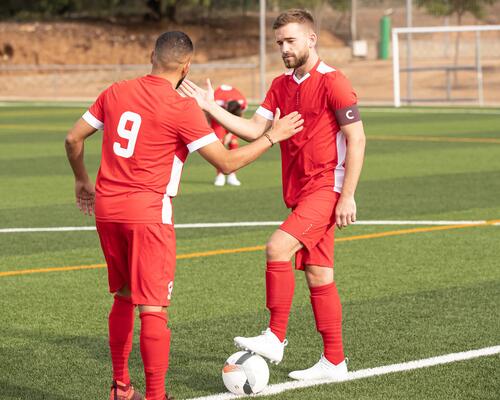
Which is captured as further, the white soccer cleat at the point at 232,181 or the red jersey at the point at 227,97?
the white soccer cleat at the point at 232,181

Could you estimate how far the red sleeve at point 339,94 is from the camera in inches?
256

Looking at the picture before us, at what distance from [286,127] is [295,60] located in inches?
23.1

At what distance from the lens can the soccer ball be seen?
6.20m

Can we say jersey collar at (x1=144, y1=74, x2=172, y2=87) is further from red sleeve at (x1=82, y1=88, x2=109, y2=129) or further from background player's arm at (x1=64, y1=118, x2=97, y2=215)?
background player's arm at (x1=64, y1=118, x2=97, y2=215)

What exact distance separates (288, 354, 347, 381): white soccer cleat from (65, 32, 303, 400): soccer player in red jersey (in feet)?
3.61

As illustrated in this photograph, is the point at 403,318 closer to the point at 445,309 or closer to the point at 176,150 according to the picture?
the point at 445,309

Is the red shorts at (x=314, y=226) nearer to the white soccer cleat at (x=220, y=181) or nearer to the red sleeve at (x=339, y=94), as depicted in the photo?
the red sleeve at (x=339, y=94)

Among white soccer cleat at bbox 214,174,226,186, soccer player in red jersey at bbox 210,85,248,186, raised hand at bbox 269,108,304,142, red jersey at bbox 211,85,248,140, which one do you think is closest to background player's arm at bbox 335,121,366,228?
raised hand at bbox 269,108,304,142

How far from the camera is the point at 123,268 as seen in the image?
586cm

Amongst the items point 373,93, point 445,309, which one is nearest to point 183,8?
point 373,93

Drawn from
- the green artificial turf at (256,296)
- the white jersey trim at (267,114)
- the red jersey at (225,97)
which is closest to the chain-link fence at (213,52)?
the red jersey at (225,97)

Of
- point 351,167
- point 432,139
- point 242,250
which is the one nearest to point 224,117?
point 351,167

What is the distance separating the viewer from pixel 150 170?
18.7 feet

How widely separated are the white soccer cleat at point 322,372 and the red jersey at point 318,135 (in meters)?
0.94
